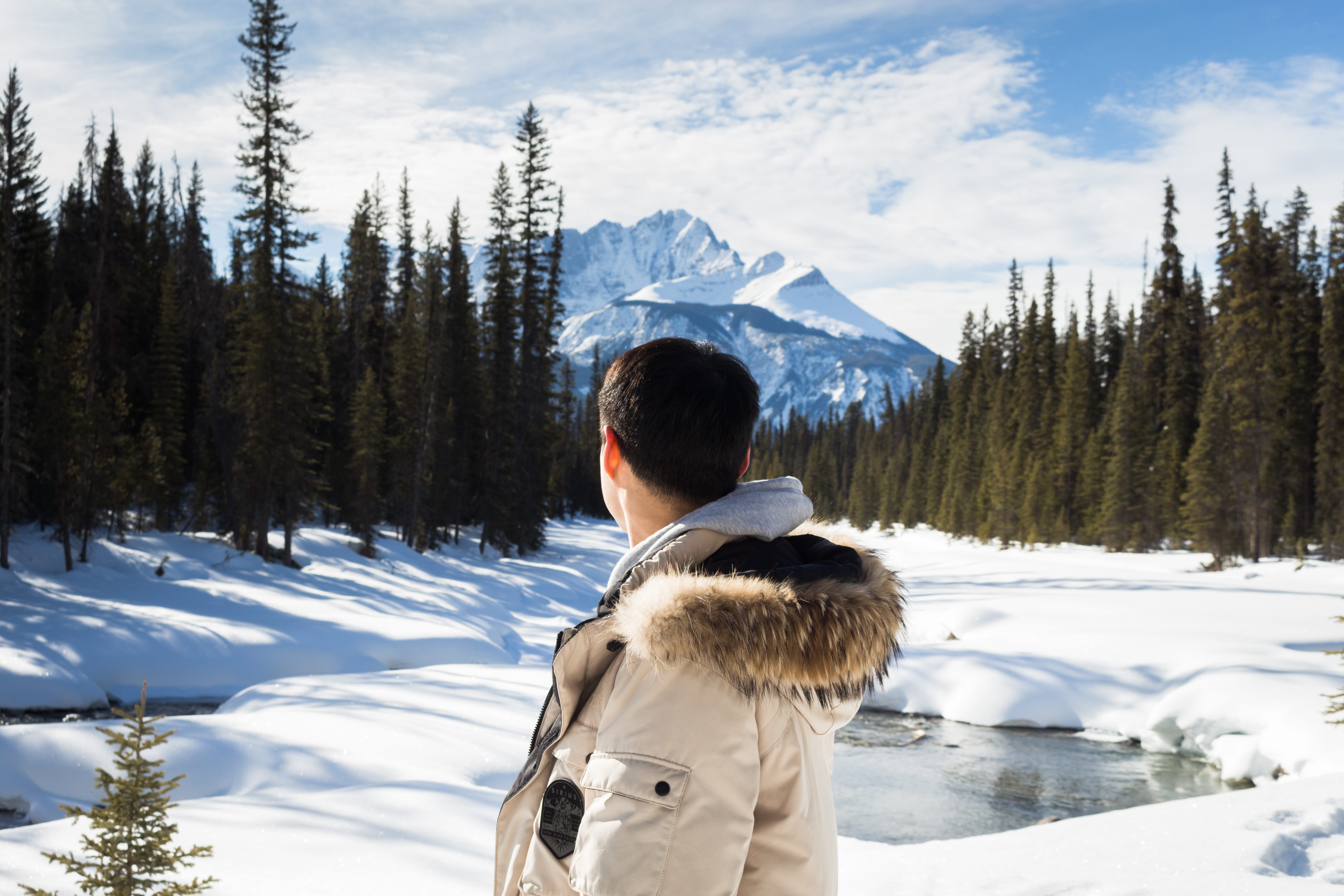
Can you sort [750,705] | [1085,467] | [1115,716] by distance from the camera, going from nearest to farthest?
[750,705] → [1115,716] → [1085,467]

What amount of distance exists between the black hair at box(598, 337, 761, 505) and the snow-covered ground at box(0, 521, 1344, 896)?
4038 millimetres

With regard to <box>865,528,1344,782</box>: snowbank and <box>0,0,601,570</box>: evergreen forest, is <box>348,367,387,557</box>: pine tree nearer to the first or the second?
<box>0,0,601,570</box>: evergreen forest

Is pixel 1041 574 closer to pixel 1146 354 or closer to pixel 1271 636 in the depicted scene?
pixel 1271 636

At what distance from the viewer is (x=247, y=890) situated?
186 inches

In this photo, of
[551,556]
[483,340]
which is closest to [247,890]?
[551,556]

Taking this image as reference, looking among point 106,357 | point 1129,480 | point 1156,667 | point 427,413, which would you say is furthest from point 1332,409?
point 106,357

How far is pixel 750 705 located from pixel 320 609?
1767 cm

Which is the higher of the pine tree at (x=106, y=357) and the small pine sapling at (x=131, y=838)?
the pine tree at (x=106, y=357)

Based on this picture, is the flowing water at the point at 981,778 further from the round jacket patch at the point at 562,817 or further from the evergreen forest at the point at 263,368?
the evergreen forest at the point at 263,368

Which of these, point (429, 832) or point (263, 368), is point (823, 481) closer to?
point (263, 368)

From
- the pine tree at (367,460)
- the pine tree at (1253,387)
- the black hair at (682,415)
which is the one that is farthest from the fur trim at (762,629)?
the pine tree at (1253,387)

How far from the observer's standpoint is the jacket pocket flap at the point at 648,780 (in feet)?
4.38

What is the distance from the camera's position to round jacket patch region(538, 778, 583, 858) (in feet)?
4.80

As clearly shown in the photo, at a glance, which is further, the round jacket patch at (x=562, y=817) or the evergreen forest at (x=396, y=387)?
the evergreen forest at (x=396, y=387)
